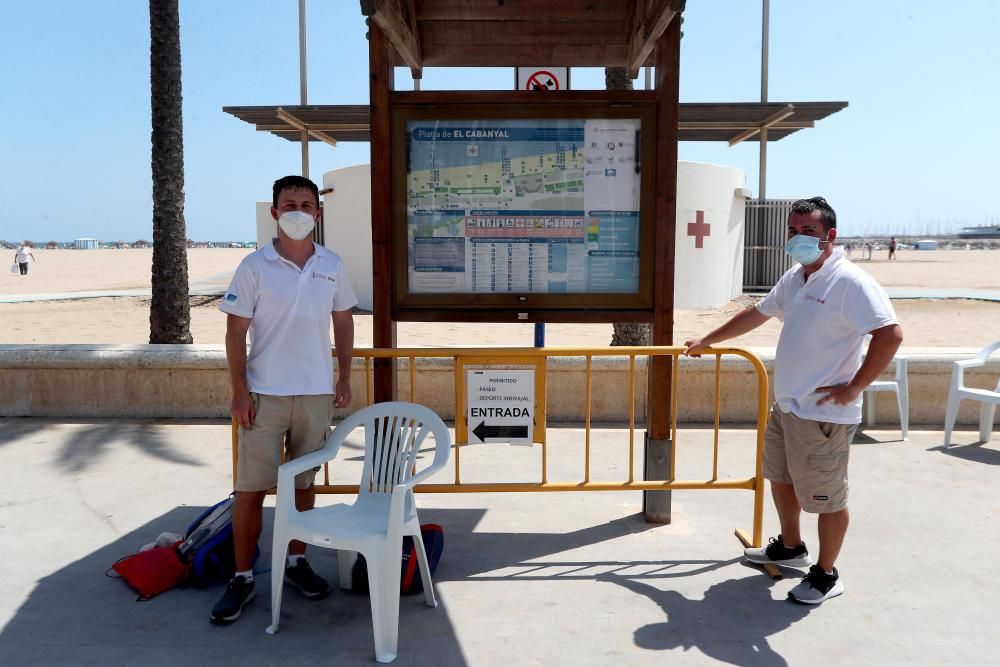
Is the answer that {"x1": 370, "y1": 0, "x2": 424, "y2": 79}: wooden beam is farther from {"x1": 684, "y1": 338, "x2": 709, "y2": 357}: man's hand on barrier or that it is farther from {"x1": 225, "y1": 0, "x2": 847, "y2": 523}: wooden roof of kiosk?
{"x1": 684, "y1": 338, "x2": 709, "y2": 357}: man's hand on barrier

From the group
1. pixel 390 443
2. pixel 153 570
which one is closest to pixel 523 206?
pixel 390 443

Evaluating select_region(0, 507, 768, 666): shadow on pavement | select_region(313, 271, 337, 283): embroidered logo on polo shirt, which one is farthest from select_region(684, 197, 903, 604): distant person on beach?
select_region(313, 271, 337, 283): embroidered logo on polo shirt

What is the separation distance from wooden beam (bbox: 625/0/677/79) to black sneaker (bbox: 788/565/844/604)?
9.58 feet

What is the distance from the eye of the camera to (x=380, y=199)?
4391 millimetres

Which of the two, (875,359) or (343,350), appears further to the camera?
(343,350)

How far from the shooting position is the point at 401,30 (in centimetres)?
451

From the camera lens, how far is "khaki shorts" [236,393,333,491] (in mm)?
3510

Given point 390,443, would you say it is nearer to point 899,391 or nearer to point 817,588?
point 817,588

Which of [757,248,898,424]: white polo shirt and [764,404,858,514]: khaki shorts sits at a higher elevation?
[757,248,898,424]: white polo shirt

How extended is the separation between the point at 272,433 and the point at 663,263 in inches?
94.0

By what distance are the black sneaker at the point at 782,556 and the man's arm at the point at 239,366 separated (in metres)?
2.67

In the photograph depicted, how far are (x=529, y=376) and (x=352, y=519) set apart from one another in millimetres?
1362

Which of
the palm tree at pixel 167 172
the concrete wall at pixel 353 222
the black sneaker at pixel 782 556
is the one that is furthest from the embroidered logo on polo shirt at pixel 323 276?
the concrete wall at pixel 353 222

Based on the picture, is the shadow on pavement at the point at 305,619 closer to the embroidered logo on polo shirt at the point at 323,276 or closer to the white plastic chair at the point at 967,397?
the embroidered logo on polo shirt at the point at 323,276
